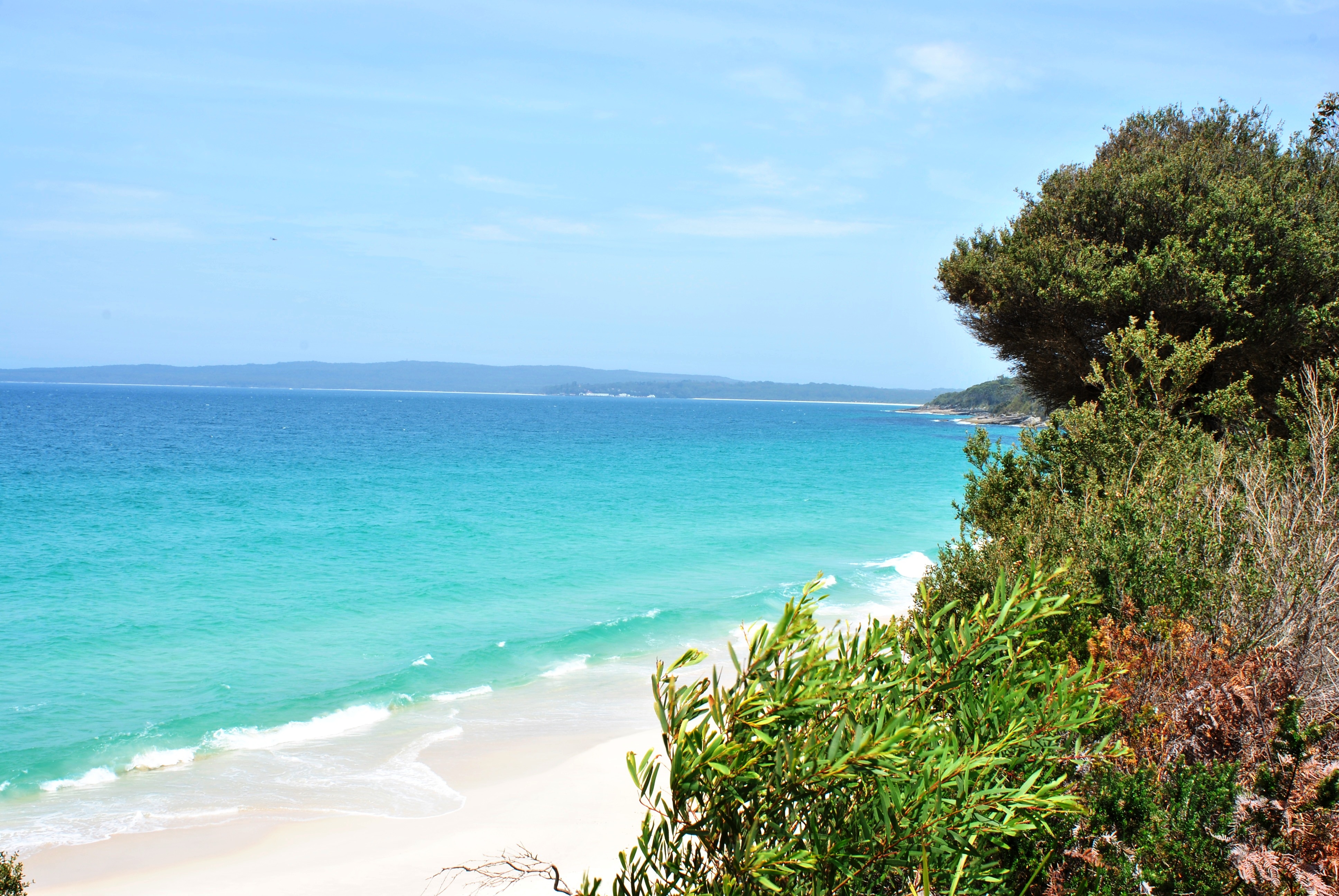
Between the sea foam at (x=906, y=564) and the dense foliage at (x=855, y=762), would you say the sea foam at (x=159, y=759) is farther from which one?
the sea foam at (x=906, y=564)

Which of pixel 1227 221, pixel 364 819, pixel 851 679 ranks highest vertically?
pixel 1227 221

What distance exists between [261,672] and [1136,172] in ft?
62.2

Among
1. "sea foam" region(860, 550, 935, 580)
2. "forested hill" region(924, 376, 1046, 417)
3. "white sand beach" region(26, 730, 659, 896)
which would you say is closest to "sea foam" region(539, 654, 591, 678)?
"white sand beach" region(26, 730, 659, 896)

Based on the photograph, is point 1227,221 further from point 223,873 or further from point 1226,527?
point 223,873

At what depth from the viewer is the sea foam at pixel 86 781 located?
35.8ft

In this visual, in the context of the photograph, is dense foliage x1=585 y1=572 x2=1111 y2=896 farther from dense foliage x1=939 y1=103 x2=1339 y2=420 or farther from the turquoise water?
dense foliage x1=939 y1=103 x2=1339 y2=420

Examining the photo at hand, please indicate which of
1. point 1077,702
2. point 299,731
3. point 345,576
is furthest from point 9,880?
point 345,576

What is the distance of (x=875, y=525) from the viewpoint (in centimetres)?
3238

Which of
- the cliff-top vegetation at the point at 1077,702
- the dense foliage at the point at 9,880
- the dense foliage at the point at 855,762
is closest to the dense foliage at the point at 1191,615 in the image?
the cliff-top vegetation at the point at 1077,702

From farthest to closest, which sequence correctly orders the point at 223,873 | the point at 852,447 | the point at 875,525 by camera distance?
the point at 852,447 → the point at 875,525 → the point at 223,873

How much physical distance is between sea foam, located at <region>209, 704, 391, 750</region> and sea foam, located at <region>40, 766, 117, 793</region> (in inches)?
52.2

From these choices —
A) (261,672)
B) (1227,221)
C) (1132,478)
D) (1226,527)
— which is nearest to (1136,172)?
(1227,221)

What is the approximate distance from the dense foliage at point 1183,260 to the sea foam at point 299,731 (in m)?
13.8

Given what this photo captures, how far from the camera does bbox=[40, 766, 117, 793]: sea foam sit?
1091 centimetres
